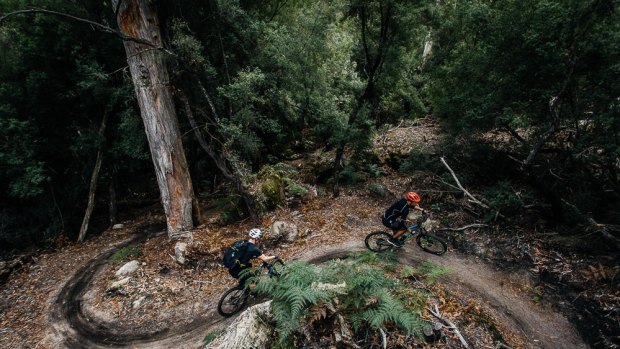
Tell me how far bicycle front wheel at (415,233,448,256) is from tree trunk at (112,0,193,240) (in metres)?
9.22

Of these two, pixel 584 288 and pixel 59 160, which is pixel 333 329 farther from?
pixel 59 160

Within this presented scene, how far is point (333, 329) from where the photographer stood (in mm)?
5762

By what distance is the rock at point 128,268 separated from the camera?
11.3 m

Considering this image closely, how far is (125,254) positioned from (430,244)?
40.5 ft

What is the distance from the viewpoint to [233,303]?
29.1ft

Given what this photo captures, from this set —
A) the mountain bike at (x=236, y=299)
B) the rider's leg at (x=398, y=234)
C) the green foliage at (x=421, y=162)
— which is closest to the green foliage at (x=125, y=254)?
the mountain bike at (x=236, y=299)

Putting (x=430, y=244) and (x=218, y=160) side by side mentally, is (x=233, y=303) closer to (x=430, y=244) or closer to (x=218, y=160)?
(x=218, y=160)

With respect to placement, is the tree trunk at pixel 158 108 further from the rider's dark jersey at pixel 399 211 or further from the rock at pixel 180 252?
the rider's dark jersey at pixel 399 211

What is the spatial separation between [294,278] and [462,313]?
4.22 meters

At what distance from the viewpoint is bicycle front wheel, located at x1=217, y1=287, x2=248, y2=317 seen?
28.8 feet

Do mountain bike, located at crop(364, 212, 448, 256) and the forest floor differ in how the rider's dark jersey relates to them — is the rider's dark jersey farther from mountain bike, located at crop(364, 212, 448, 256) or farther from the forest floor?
the forest floor

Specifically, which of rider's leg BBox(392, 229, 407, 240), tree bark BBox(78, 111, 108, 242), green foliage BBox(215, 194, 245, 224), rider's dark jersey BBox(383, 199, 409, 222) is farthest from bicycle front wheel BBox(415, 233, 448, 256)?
tree bark BBox(78, 111, 108, 242)

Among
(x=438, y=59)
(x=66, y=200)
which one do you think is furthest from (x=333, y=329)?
(x=66, y=200)

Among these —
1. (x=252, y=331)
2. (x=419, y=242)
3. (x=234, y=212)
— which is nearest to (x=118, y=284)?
(x=234, y=212)
